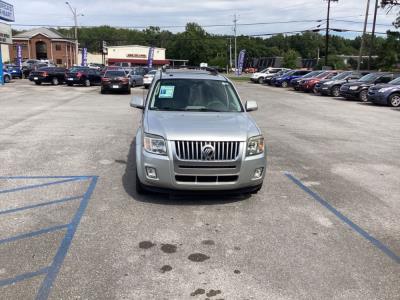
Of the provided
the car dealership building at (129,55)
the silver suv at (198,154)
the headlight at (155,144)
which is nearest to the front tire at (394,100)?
the silver suv at (198,154)

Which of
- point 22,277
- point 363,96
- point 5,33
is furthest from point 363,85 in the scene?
point 5,33

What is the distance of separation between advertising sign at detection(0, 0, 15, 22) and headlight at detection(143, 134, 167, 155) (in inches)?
1379

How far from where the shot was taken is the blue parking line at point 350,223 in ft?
14.8

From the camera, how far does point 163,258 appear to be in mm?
4207

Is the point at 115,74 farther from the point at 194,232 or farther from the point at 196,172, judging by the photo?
the point at 194,232

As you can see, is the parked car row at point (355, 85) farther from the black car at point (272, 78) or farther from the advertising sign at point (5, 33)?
the advertising sign at point (5, 33)

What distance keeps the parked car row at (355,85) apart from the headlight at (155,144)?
18456 millimetres

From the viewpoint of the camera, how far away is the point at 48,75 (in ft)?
110

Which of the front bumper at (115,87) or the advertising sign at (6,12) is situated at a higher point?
the advertising sign at (6,12)

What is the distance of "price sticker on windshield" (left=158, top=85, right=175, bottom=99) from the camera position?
6738mm

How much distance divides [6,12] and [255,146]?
121 feet

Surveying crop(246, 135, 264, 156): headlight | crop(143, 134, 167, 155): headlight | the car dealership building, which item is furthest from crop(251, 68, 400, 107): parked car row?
the car dealership building

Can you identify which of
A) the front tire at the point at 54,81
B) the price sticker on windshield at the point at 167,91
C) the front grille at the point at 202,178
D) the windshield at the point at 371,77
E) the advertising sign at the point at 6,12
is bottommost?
the front tire at the point at 54,81

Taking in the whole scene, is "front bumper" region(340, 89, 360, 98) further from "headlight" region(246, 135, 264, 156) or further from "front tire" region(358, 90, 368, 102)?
"headlight" region(246, 135, 264, 156)
